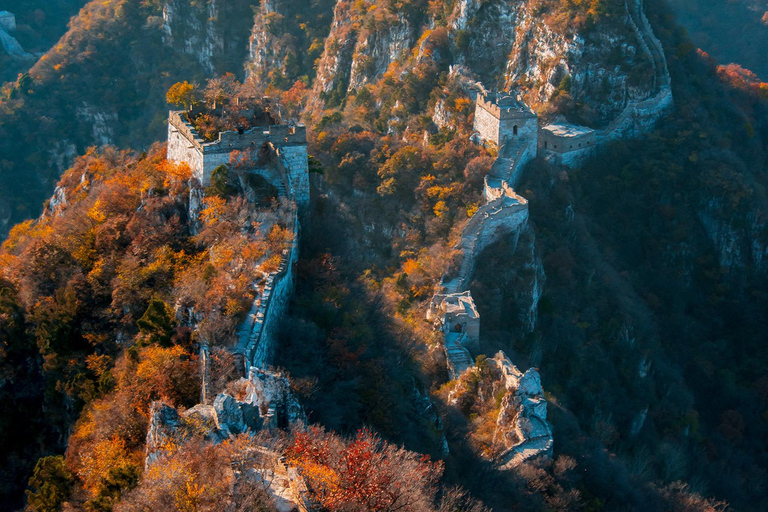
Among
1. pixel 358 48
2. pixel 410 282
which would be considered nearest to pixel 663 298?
pixel 410 282

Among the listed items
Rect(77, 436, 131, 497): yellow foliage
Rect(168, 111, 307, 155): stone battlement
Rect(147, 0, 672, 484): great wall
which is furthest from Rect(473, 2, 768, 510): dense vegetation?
Rect(77, 436, 131, 497): yellow foliage

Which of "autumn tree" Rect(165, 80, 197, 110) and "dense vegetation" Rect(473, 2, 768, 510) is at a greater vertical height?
"autumn tree" Rect(165, 80, 197, 110)

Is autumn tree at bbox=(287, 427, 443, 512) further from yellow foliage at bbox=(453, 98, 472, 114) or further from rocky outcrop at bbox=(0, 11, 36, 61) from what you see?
rocky outcrop at bbox=(0, 11, 36, 61)

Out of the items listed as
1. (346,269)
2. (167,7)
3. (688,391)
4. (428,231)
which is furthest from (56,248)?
(167,7)

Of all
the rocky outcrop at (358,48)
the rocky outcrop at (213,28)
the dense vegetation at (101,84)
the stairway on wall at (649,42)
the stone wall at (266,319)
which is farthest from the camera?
the rocky outcrop at (213,28)

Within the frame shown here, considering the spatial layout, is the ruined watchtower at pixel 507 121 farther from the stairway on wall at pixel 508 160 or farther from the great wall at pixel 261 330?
the great wall at pixel 261 330

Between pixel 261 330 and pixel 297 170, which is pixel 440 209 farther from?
pixel 261 330

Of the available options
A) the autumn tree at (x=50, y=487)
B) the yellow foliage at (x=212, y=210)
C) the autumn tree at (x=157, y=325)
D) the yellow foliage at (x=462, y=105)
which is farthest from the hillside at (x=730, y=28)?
the autumn tree at (x=50, y=487)

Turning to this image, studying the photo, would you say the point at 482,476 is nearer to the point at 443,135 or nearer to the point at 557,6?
the point at 443,135

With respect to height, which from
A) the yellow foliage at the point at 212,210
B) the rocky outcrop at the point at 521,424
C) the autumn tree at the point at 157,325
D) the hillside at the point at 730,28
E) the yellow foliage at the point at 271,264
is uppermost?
the hillside at the point at 730,28
